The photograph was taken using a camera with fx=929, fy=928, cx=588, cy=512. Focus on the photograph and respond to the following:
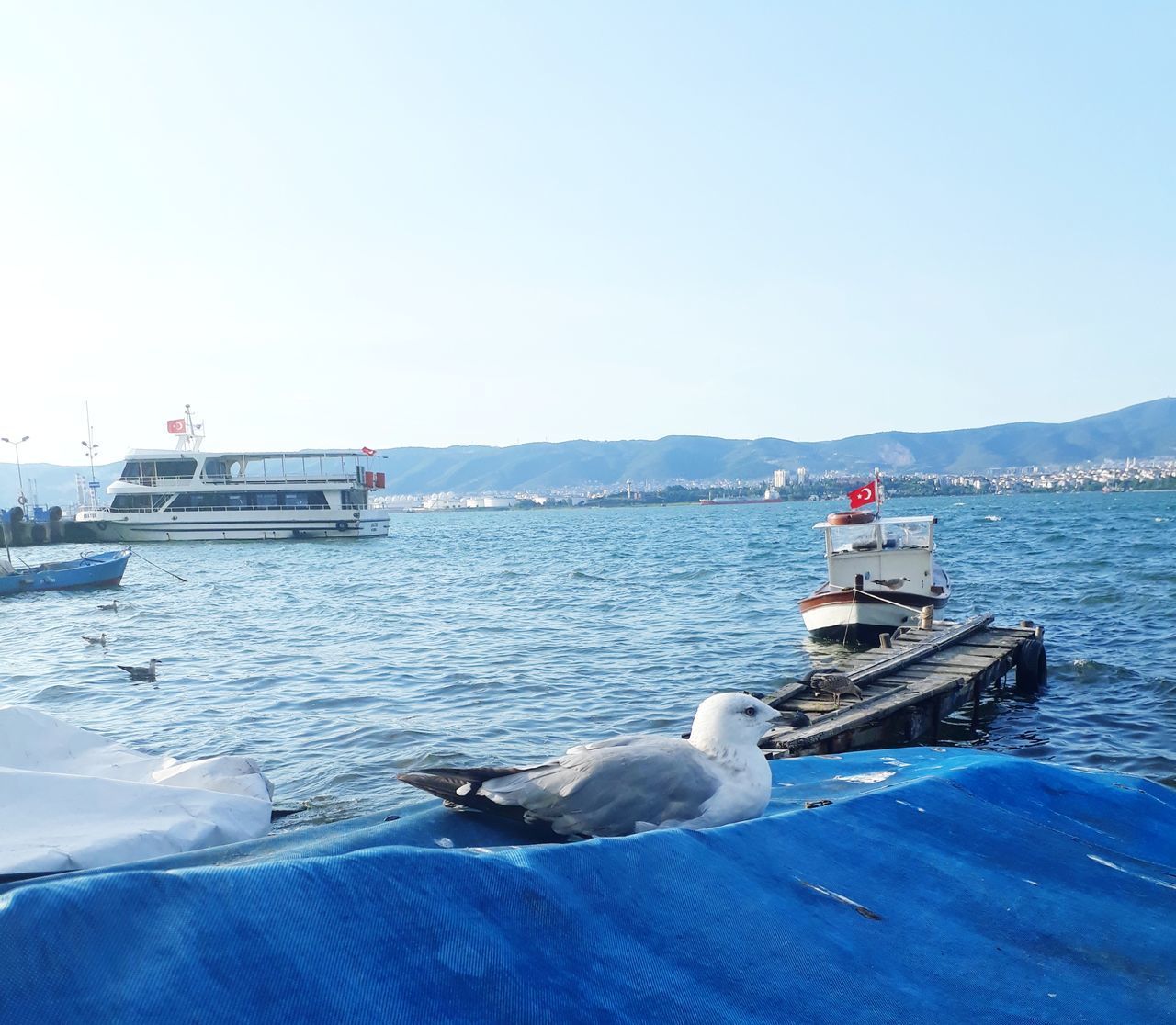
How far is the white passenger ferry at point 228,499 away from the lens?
57719 mm

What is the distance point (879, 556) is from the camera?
1866 cm

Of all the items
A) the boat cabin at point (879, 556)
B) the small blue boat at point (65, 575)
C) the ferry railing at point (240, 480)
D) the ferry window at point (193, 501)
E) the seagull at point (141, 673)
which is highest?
the ferry railing at point (240, 480)

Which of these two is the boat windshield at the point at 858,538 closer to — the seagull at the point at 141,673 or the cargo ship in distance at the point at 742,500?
the seagull at the point at 141,673

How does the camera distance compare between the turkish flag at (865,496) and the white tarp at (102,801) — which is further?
the turkish flag at (865,496)

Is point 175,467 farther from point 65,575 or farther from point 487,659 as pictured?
point 487,659

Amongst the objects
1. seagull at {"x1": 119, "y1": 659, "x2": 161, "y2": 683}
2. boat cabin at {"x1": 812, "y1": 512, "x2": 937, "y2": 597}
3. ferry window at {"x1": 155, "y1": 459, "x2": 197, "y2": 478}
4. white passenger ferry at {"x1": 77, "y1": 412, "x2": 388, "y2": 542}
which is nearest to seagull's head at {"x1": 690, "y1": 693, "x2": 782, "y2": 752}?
seagull at {"x1": 119, "y1": 659, "x2": 161, "y2": 683}

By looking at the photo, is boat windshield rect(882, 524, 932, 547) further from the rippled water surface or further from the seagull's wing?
the seagull's wing

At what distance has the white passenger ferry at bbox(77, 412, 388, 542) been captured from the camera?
5772 cm

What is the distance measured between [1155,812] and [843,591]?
1336 centimetres

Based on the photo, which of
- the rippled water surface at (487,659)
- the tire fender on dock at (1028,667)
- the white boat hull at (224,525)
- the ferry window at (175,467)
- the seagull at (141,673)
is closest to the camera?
the rippled water surface at (487,659)

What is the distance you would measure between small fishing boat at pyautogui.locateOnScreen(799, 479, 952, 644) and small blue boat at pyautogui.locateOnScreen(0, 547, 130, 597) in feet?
70.5

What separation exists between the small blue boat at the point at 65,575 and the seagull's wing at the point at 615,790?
28.0 m

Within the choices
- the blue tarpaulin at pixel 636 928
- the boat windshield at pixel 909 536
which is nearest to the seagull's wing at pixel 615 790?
the blue tarpaulin at pixel 636 928

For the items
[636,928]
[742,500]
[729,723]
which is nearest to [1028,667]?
[729,723]
